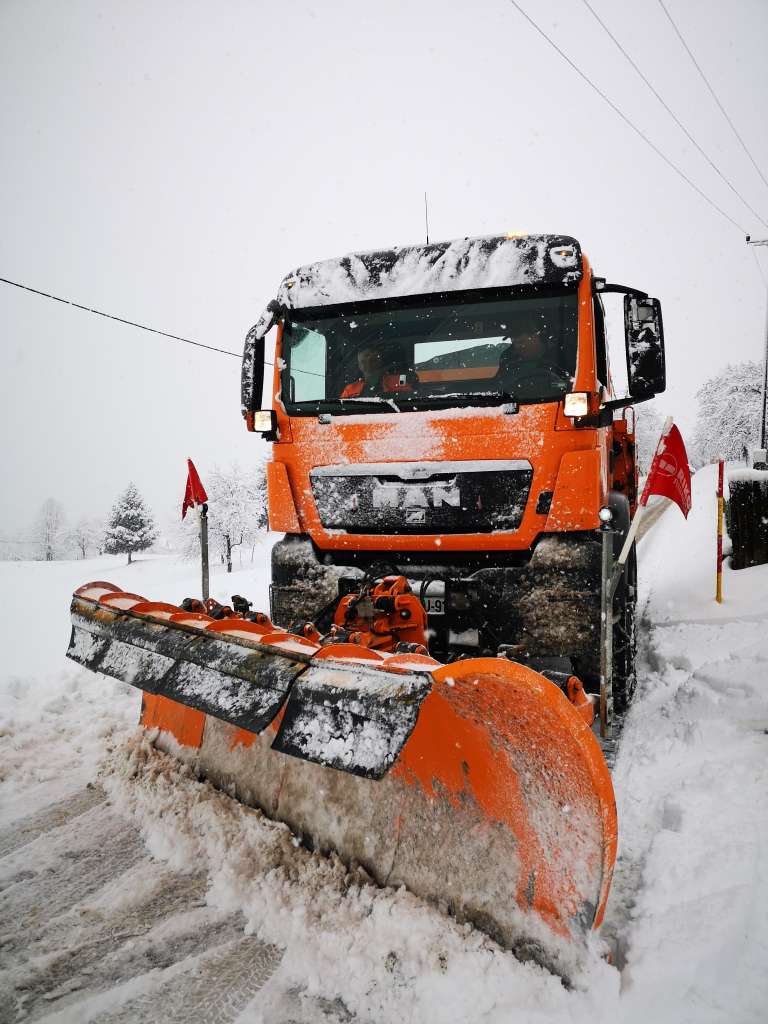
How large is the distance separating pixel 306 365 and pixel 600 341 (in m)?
1.89

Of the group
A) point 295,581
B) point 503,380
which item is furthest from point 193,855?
point 503,380

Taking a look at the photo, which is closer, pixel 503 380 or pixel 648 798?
pixel 648 798

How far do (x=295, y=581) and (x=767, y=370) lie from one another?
3094 centimetres

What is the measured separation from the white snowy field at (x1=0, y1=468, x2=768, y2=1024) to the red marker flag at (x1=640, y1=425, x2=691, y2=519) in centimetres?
150

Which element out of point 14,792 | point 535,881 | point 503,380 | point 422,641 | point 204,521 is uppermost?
point 503,380

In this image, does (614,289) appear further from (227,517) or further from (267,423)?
(227,517)

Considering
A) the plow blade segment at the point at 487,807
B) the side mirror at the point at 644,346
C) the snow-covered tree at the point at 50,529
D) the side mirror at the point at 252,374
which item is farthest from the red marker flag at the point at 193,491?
the snow-covered tree at the point at 50,529

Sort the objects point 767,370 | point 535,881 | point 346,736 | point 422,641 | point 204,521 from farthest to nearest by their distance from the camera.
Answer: point 767,370 → point 204,521 → point 422,641 → point 535,881 → point 346,736

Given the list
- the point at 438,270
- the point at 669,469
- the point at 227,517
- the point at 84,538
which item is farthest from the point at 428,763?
the point at 84,538

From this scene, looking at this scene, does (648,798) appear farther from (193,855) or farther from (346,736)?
(193,855)

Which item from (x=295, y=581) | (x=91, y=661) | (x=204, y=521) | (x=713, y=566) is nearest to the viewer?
(x=91, y=661)

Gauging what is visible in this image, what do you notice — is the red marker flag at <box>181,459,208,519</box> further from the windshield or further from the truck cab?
the windshield

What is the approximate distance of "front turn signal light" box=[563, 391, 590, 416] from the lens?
302cm

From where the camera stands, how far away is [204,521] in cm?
627
